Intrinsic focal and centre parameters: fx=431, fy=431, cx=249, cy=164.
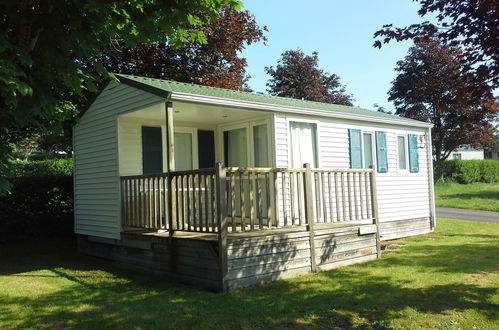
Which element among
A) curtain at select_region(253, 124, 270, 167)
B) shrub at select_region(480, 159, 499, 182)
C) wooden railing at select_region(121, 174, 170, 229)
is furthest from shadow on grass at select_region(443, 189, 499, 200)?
wooden railing at select_region(121, 174, 170, 229)

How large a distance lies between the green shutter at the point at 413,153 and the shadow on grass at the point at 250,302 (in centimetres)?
456

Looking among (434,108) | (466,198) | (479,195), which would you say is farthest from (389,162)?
(434,108)

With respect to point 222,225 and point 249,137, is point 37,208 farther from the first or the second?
point 222,225

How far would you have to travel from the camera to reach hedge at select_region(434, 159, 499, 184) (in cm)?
2846

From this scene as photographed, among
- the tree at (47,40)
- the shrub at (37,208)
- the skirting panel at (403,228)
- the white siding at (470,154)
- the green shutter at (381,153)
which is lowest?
the skirting panel at (403,228)

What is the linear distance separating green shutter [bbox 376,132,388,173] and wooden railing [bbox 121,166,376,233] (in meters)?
2.20

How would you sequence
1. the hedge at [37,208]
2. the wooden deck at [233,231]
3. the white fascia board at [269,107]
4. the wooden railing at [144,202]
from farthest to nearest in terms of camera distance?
the hedge at [37,208] < the wooden railing at [144,202] < the white fascia board at [269,107] < the wooden deck at [233,231]

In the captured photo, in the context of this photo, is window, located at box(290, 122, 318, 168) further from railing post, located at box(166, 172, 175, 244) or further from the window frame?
railing post, located at box(166, 172, 175, 244)

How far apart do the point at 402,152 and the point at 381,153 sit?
1.17 m

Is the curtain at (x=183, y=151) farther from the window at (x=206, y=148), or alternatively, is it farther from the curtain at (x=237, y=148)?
the curtain at (x=237, y=148)

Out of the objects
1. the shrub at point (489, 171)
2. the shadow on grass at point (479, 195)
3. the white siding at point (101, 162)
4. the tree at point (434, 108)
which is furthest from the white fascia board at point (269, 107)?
the shrub at point (489, 171)

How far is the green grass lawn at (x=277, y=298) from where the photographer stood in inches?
188

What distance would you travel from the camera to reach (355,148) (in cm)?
1042

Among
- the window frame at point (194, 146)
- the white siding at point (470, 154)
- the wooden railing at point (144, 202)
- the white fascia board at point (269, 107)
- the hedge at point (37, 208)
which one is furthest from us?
the white siding at point (470, 154)
